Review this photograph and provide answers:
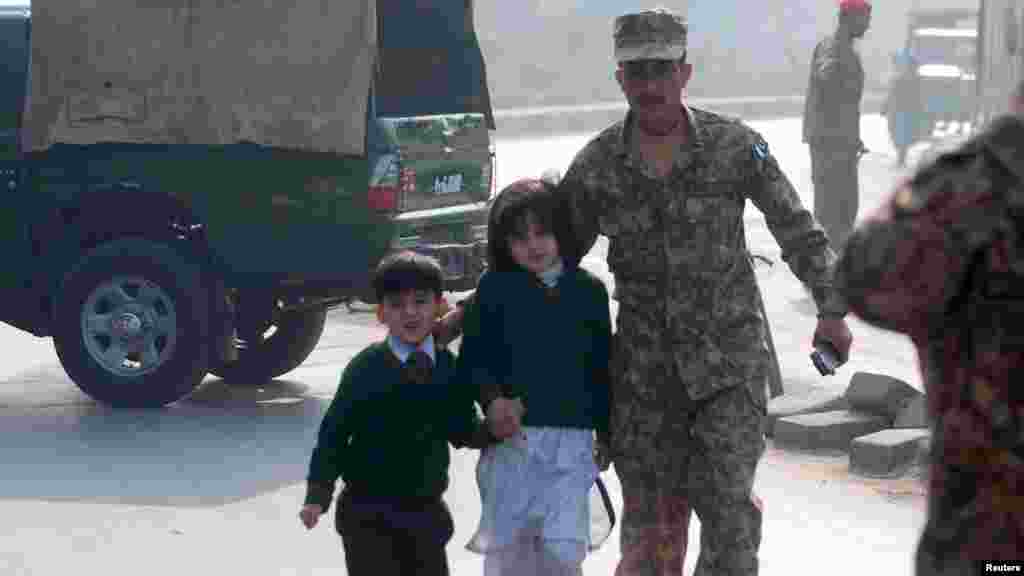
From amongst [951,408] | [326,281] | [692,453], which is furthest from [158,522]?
[951,408]

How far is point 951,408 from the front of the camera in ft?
9.46

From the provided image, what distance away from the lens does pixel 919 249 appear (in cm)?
279

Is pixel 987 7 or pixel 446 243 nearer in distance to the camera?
pixel 446 243

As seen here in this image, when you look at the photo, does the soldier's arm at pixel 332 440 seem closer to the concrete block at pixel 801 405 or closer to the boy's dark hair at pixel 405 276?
the boy's dark hair at pixel 405 276

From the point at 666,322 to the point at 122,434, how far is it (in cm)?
459

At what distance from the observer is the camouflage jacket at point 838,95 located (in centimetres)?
1462

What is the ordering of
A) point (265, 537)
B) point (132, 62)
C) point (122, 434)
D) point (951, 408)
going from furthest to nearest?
point (132, 62)
point (122, 434)
point (265, 537)
point (951, 408)

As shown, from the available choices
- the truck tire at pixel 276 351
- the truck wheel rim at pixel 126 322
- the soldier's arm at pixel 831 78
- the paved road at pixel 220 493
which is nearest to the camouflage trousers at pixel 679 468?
the paved road at pixel 220 493

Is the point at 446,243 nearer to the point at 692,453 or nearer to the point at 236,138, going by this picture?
the point at 236,138

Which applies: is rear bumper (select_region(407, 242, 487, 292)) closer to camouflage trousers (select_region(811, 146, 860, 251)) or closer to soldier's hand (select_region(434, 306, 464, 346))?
soldier's hand (select_region(434, 306, 464, 346))

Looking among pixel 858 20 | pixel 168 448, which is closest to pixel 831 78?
pixel 858 20

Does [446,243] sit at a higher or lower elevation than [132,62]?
lower

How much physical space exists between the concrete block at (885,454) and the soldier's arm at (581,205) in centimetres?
342

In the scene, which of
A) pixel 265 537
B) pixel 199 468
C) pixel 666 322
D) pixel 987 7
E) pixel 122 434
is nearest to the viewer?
pixel 666 322
